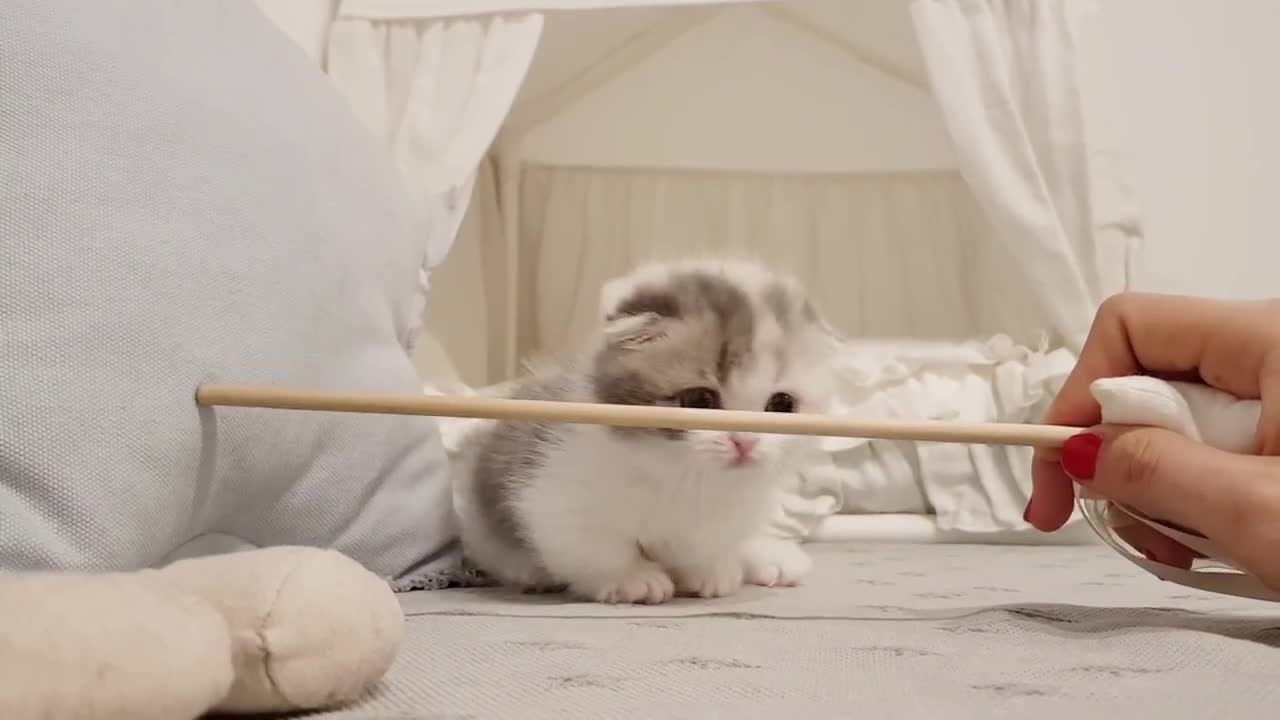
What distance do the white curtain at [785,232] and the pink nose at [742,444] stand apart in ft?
4.69

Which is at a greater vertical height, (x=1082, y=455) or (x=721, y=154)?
(x=721, y=154)

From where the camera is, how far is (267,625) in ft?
2.19

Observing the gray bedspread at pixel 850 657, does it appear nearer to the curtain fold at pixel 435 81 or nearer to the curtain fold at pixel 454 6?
the curtain fold at pixel 435 81

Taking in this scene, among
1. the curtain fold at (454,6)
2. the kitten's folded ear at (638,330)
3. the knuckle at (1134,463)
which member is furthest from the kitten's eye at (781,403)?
the curtain fold at (454,6)

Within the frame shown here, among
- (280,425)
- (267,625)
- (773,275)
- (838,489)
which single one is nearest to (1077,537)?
(838,489)

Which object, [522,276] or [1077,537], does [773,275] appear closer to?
[1077,537]

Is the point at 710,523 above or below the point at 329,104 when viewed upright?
below

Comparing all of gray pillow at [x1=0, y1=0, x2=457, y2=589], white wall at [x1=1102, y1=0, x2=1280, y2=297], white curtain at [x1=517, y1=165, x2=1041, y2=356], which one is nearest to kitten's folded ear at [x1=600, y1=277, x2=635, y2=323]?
gray pillow at [x1=0, y1=0, x2=457, y2=589]

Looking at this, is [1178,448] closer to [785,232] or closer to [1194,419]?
[1194,419]

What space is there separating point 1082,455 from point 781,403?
43 cm

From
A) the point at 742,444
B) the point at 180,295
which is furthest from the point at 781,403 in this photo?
the point at 180,295

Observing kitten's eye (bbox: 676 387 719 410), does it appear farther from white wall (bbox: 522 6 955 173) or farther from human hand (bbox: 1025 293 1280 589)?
white wall (bbox: 522 6 955 173)

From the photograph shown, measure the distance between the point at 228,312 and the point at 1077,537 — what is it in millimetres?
1501

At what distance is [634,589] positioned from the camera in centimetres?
125
